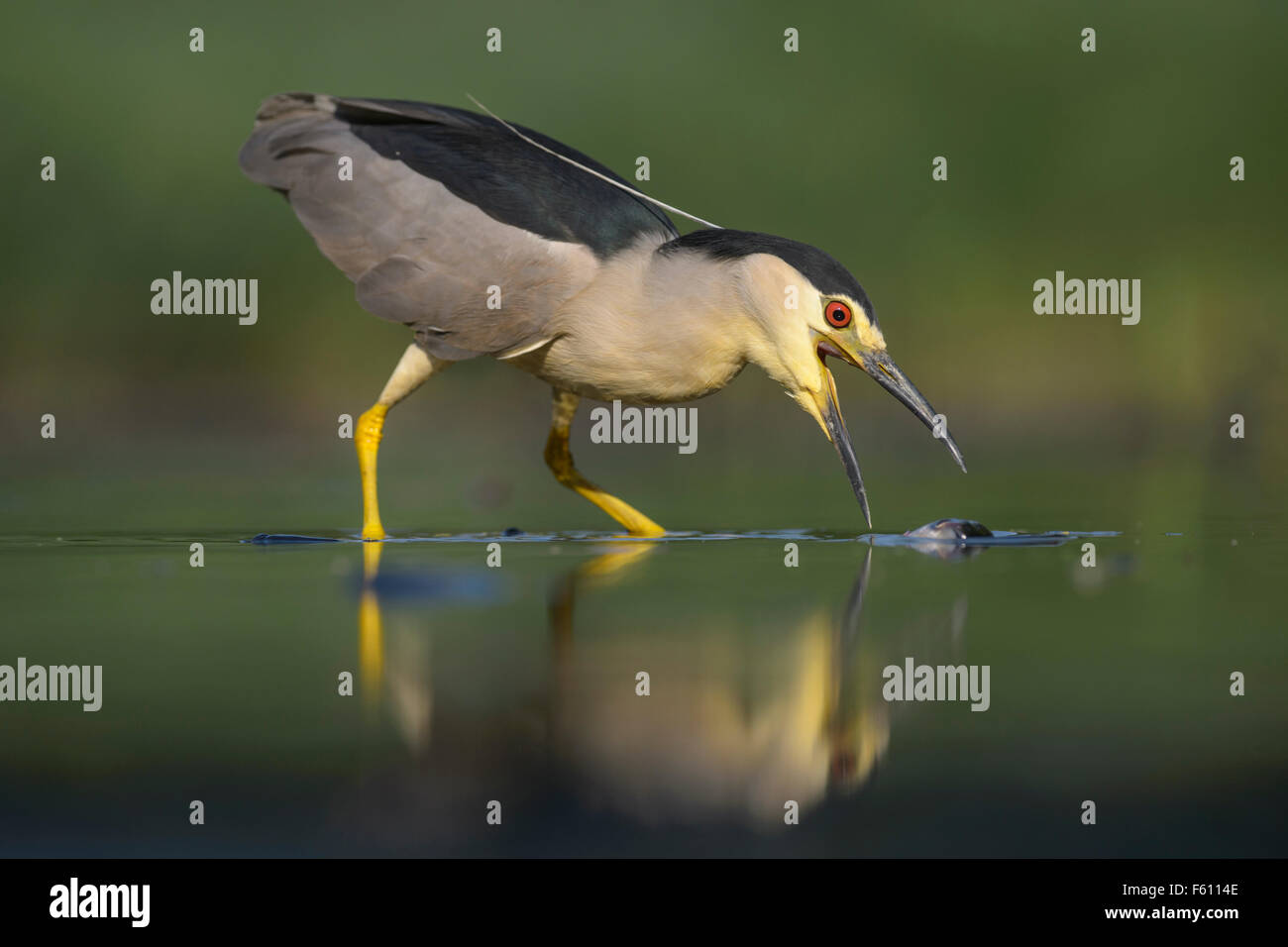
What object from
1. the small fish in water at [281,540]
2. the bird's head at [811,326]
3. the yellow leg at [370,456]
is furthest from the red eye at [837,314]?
the small fish in water at [281,540]

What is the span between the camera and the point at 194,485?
994 centimetres

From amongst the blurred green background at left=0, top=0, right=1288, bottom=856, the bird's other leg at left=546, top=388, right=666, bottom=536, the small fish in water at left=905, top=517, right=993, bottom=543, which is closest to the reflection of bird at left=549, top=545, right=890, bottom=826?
the blurred green background at left=0, top=0, right=1288, bottom=856

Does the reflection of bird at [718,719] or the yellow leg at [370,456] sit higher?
the yellow leg at [370,456]

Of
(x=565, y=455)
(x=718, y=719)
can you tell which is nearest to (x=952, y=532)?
(x=565, y=455)

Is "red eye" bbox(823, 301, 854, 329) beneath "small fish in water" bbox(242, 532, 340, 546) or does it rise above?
above

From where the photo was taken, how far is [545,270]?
6852 millimetres

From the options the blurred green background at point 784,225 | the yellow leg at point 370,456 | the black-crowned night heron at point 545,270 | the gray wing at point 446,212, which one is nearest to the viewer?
the black-crowned night heron at point 545,270

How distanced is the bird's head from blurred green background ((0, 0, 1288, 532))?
4.33 meters

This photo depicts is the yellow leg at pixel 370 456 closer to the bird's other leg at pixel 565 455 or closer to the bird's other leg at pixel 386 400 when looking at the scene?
the bird's other leg at pixel 386 400

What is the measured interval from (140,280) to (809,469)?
240 inches

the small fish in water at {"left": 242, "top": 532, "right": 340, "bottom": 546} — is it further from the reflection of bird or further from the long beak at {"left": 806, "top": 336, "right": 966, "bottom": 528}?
the reflection of bird

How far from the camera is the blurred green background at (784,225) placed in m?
12.7

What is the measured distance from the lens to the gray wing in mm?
6891

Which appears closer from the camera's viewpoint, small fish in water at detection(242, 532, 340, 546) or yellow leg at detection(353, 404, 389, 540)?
small fish in water at detection(242, 532, 340, 546)
